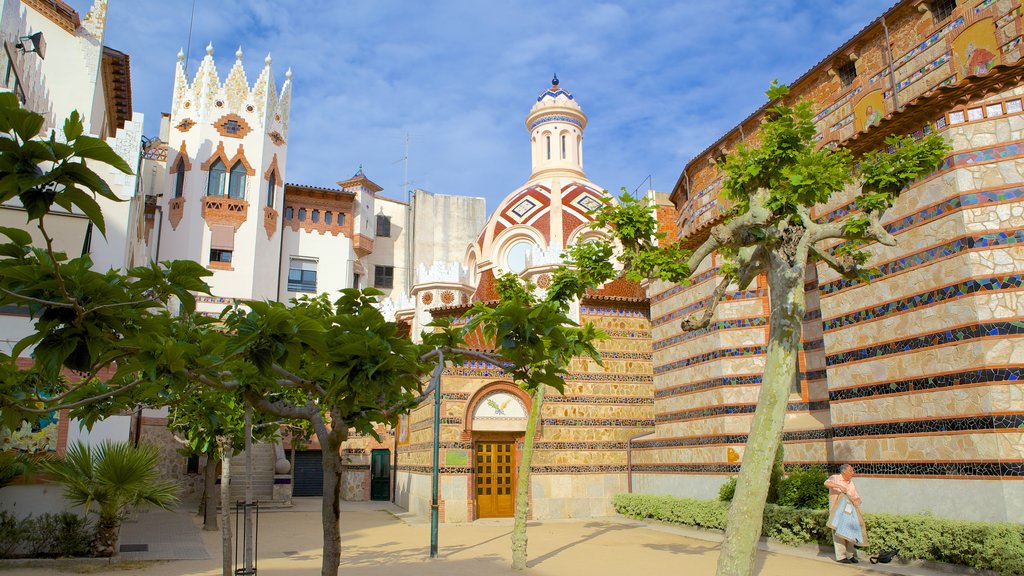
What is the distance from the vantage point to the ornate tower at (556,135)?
94.9 ft

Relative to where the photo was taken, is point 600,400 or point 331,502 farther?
point 600,400

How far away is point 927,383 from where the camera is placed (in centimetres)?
1076

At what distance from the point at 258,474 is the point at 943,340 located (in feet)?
70.8

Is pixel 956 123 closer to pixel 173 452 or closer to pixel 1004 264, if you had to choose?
pixel 1004 264

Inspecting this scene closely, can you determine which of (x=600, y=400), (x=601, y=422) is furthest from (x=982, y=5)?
(x=601, y=422)

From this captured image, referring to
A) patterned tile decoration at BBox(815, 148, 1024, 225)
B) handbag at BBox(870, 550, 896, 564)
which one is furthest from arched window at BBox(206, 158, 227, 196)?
handbag at BBox(870, 550, 896, 564)

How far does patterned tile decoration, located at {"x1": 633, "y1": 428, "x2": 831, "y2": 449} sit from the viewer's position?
13773mm

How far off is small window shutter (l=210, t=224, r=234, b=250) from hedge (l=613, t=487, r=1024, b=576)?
22.2m

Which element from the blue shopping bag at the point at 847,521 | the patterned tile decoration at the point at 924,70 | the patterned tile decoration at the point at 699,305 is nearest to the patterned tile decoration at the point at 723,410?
the patterned tile decoration at the point at 699,305

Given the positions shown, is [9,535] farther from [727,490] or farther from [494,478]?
[727,490]

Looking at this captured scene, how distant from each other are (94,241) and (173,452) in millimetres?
13308

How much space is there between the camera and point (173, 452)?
27.0 m

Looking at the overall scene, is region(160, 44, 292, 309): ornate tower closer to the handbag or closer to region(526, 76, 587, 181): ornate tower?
region(526, 76, 587, 181): ornate tower

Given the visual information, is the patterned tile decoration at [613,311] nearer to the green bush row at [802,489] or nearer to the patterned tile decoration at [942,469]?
the green bush row at [802,489]
